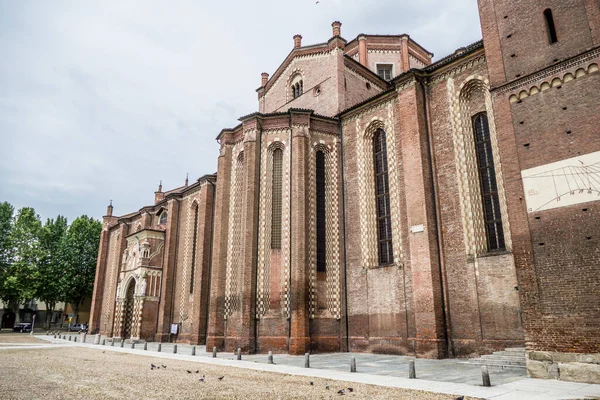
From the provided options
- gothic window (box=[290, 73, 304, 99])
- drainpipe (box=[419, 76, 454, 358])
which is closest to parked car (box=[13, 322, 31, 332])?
gothic window (box=[290, 73, 304, 99])

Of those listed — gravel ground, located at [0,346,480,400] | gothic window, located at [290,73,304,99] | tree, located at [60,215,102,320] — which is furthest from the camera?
tree, located at [60,215,102,320]

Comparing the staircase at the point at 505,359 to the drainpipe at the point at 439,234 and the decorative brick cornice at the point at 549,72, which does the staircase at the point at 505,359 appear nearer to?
the drainpipe at the point at 439,234

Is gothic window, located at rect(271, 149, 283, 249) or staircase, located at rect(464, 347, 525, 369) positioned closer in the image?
staircase, located at rect(464, 347, 525, 369)

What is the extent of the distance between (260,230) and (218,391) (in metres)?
12.0

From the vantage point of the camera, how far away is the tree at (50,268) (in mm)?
41125

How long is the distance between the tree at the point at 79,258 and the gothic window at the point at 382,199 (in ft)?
120

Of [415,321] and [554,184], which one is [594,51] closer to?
[554,184]

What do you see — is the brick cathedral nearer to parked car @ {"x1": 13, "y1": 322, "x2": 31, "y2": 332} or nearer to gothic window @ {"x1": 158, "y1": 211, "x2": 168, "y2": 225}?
gothic window @ {"x1": 158, "y1": 211, "x2": 168, "y2": 225}

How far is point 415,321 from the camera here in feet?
53.2

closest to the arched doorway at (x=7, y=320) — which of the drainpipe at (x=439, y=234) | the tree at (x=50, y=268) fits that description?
the tree at (x=50, y=268)

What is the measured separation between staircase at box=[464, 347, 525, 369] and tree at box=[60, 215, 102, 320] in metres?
41.8

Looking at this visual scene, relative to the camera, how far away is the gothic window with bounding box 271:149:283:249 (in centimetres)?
2083

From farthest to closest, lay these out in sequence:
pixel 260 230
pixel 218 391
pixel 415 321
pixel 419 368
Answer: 1. pixel 260 230
2. pixel 415 321
3. pixel 419 368
4. pixel 218 391

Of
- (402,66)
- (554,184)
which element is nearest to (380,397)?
(554,184)
